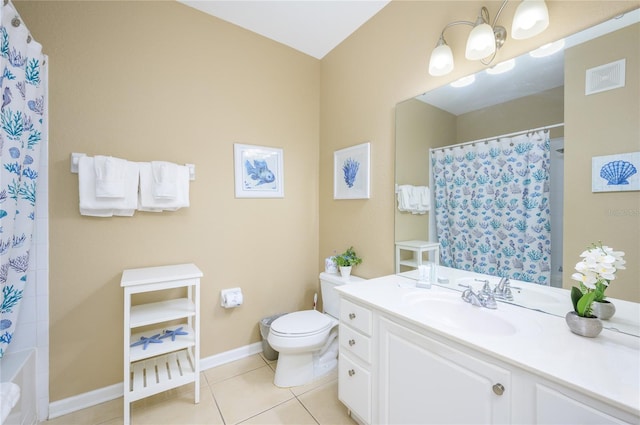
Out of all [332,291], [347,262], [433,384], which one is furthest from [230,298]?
[433,384]

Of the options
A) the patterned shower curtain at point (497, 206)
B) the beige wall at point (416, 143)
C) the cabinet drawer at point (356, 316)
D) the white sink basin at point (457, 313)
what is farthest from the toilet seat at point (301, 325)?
the patterned shower curtain at point (497, 206)

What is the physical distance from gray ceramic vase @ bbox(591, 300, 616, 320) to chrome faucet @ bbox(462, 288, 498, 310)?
335 millimetres

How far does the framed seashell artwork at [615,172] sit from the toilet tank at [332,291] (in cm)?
149

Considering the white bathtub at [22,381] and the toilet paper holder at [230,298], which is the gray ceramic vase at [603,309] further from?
the white bathtub at [22,381]

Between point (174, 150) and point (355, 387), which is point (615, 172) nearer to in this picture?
point (355, 387)

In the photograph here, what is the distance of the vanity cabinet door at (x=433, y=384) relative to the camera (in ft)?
2.94

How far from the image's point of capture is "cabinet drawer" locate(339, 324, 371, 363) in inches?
53.9

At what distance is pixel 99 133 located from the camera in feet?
5.48

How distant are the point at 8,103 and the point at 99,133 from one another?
488 millimetres

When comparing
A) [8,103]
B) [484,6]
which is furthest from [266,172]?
[484,6]

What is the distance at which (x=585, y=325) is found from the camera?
3.09 ft

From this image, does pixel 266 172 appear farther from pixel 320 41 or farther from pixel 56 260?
pixel 56 260

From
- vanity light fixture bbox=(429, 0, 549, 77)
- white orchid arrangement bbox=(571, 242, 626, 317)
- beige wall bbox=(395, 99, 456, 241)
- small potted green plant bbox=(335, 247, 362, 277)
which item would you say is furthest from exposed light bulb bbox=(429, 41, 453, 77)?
small potted green plant bbox=(335, 247, 362, 277)

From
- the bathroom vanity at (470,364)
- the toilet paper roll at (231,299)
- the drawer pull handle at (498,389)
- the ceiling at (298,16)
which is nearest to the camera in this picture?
the bathroom vanity at (470,364)
